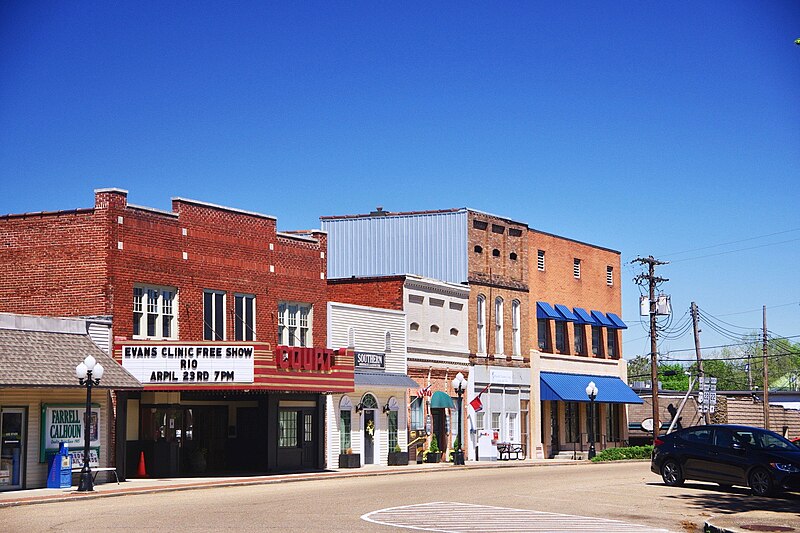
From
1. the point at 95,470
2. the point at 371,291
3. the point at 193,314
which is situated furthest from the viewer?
the point at 371,291

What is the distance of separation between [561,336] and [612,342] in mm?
6759

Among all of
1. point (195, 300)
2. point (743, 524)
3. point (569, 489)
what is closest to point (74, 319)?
point (195, 300)

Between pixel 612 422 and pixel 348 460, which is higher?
pixel 612 422

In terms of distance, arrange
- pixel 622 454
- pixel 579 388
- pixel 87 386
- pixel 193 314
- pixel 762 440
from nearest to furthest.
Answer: pixel 762 440
pixel 87 386
pixel 193 314
pixel 622 454
pixel 579 388

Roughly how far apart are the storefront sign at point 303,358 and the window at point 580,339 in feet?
82.4

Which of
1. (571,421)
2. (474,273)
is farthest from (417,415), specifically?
(571,421)

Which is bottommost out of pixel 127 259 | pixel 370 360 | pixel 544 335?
Answer: pixel 370 360

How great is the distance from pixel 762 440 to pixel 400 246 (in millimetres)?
28197

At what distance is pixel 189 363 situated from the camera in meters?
35.7

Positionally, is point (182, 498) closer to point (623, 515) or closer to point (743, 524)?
point (623, 515)

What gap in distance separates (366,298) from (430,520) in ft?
92.1

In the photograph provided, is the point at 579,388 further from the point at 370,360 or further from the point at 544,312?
the point at 370,360

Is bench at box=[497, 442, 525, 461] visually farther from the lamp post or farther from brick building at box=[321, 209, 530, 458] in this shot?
the lamp post

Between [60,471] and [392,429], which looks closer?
[60,471]
